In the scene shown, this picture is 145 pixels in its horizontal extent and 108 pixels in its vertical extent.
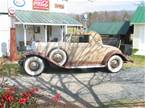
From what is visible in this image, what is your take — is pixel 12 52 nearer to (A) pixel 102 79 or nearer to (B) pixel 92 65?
(B) pixel 92 65

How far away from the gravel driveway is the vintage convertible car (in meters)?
0.37

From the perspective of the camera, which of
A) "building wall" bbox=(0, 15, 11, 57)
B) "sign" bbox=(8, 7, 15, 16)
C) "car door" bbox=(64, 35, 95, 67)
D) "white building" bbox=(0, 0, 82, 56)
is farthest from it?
"white building" bbox=(0, 0, 82, 56)

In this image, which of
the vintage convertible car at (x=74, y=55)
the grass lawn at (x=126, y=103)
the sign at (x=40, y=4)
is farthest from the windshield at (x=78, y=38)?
the sign at (x=40, y=4)

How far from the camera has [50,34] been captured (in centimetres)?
2947

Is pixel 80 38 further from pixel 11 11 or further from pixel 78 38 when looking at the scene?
pixel 11 11

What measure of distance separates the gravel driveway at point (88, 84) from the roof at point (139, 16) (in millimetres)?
9334

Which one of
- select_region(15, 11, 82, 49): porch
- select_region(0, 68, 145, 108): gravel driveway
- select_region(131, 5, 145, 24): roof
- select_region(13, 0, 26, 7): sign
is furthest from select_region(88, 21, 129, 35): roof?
select_region(0, 68, 145, 108): gravel driveway

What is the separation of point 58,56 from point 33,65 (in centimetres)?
102

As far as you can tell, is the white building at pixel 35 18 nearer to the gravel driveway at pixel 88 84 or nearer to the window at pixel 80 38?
the window at pixel 80 38

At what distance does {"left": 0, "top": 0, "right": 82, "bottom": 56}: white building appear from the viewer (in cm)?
2406

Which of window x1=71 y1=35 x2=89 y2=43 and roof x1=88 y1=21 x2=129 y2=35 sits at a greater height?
window x1=71 y1=35 x2=89 y2=43

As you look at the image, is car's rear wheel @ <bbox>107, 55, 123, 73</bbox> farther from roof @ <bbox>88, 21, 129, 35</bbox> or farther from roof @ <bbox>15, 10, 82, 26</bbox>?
roof @ <bbox>88, 21, 129, 35</bbox>

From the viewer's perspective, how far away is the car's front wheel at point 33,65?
13555mm

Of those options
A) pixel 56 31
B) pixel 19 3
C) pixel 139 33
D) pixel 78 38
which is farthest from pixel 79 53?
pixel 56 31
